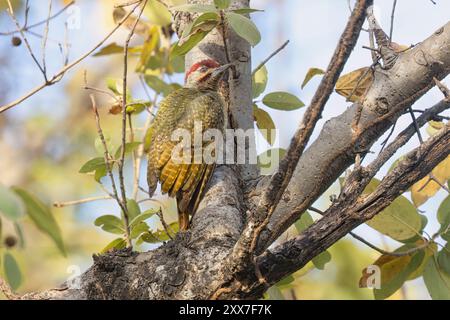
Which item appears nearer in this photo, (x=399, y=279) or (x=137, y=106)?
(x=399, y=279)

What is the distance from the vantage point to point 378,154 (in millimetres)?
2396

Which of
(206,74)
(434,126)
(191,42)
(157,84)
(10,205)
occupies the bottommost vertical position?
(10,205)

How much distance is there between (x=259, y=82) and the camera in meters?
3.45

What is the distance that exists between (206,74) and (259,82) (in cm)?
26

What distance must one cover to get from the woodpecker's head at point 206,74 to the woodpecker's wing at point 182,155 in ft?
0.26

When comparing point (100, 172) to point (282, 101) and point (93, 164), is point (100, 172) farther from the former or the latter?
point (282, 101)

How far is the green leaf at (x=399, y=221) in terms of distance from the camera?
9.23 feet

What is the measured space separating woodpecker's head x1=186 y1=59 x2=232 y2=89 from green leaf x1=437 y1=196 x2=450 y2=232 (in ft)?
3.53

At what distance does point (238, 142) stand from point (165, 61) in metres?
0.94

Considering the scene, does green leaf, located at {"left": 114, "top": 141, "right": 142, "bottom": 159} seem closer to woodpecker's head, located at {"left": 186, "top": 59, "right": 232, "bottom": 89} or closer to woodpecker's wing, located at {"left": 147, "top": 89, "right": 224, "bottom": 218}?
woodpecker's wing, located at {"left": 147, "top": 89, "right": 224, "bottom": 218}

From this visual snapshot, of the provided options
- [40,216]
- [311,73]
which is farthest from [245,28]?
[40,216]

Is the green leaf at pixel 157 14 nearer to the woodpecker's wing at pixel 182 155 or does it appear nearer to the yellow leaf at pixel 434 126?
the woodpecker's wing at pixel 182 155

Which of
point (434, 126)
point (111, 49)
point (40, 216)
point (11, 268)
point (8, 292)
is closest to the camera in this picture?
point (40, 216)

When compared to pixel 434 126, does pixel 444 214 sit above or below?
below
